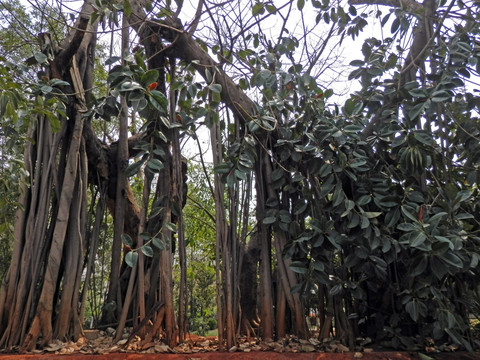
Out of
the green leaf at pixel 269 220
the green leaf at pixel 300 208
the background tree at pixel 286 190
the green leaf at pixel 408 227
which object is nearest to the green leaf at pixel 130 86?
the background tree at pixel 286 190

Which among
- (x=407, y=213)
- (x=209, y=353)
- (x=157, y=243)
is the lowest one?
(x=209, y=353)

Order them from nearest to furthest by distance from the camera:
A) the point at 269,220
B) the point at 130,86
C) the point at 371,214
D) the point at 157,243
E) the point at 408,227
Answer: the point at 130,86
the point at 408,227
the point at 157,243
the point at 371,214
the point at 269,220

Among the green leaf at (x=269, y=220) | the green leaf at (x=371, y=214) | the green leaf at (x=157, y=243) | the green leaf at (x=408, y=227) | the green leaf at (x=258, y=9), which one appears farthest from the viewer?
the green leaf at (x=258, y=9)

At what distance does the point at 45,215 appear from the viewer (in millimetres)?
3178

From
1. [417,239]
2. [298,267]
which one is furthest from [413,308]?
[298,267]

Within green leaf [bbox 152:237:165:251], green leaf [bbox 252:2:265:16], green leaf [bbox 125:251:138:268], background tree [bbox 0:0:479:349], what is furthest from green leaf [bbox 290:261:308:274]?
green leaf [bbox 252:2:265:16]

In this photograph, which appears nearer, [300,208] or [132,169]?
[132,169]

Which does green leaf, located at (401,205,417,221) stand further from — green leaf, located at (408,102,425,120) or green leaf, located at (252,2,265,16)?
green leaf, located at (252,2,265,16)

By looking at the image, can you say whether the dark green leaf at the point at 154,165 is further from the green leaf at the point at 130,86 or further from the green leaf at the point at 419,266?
the green leaf at the point at 419,266

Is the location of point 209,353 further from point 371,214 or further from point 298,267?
point 371,214

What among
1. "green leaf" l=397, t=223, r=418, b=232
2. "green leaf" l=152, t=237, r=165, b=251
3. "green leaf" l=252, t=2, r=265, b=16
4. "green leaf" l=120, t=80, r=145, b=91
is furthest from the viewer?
"green leaf" l=252, t=2, r=265, b=16

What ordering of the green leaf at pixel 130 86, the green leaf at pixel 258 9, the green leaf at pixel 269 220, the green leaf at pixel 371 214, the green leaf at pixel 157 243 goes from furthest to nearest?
the green leaf at pixel 258 9, the green leaf at pixel 269 220, the green leaf at pixel 371 214, the green leaf at pixel 157 243, the green leaf at pixel 130 86

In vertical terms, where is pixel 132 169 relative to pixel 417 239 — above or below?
above

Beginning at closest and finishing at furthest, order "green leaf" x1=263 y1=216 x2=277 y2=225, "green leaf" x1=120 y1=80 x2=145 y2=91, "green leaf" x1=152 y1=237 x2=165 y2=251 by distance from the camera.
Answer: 1. "green leaf" x1=120 y1=80 x2=145 y2=91
2. "green leaf" x1=152 y1=237 x2=165 y2=251
3. "green leaf" x1=263 y1=216 x2=277 y2=225
